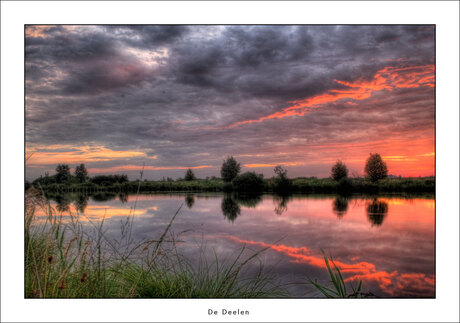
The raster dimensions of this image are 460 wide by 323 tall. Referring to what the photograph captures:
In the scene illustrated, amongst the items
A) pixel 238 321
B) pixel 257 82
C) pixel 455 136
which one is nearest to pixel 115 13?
pixel 257 82

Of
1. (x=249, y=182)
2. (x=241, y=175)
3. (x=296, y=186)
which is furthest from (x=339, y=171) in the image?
(x=241, y=175)

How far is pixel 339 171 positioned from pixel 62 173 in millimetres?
3568

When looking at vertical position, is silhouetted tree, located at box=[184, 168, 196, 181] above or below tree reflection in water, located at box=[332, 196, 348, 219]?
above

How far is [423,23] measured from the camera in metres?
2.80

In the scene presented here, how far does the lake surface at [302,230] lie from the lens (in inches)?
124

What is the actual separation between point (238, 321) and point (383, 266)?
1813 mm

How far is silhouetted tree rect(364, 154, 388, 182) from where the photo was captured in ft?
13.1

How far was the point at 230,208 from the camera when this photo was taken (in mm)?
4355

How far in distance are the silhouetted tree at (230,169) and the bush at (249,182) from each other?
0.08 m

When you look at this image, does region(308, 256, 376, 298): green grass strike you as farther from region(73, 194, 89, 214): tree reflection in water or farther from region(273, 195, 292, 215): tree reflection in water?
region(73, 194, 89, 214): tree reflection in water

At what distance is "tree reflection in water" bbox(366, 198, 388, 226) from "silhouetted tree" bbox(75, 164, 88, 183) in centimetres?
367

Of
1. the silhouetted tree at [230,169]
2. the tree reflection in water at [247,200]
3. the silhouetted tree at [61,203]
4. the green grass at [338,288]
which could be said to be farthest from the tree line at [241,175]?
the green grass at [338,288]

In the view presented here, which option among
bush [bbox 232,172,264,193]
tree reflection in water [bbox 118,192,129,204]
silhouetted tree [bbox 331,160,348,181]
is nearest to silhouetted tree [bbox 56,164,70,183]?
tree reflection in water [bbox 118,192,129,204]

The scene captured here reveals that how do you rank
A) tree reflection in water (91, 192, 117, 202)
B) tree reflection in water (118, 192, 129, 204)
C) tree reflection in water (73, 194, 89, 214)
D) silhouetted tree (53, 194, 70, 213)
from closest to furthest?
silhouetted tree (53, 194, 70, 213) < tree reflection in water (73, 194, 89, 214) < tree reflection in water (91, 192, 117, 202) < tree reflection in water (118, 192, 129, 204)
